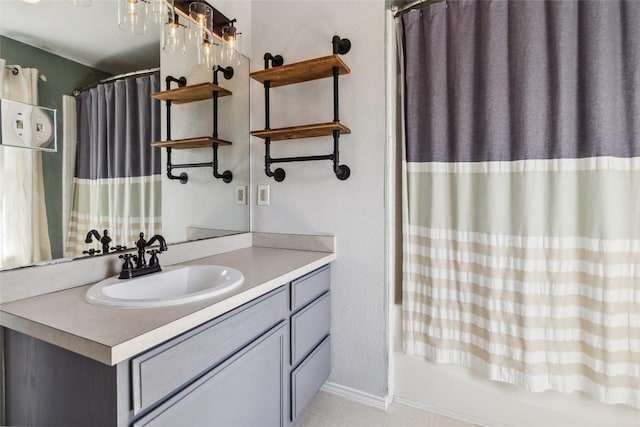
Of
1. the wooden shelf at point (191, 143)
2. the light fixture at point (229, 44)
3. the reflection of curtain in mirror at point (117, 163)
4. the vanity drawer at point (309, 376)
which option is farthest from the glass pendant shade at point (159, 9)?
the vanity drawer at point (309, 376)

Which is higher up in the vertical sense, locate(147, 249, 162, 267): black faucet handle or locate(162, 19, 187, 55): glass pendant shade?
locate(162, 19, 187, 55): glass pendant shade

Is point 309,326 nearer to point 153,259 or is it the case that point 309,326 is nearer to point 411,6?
point 153,259

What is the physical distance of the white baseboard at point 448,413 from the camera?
1.49 metres

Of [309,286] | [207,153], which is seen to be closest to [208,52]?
[207,153]

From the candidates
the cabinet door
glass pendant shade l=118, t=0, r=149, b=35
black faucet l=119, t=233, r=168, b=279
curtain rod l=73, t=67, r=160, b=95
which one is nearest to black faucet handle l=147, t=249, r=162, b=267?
black faucet l=119, t=233, r=168, b=279

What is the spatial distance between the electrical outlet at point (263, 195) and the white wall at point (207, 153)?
95mm

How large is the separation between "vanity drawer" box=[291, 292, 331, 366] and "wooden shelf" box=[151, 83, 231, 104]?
112 centimetres

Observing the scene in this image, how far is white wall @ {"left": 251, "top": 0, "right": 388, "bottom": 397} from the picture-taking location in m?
1.59

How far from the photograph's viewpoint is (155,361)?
28.9 inches

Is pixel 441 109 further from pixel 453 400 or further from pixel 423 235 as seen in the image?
pixel 453 400

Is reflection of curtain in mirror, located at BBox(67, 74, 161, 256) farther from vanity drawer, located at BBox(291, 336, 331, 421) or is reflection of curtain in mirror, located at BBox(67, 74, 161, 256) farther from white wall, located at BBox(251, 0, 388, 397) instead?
vanity drawer, located at BBox(291, 336, 331, 421)

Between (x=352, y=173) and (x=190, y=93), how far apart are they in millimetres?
896

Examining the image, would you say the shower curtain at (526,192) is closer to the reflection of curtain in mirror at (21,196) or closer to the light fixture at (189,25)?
the light fixture at (189,25)

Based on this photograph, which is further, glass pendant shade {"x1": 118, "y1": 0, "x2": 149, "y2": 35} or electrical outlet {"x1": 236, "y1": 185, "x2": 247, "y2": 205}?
electrical outlet {"x1": 236, "y1": 185, "x2": 247, "y2": 205}
